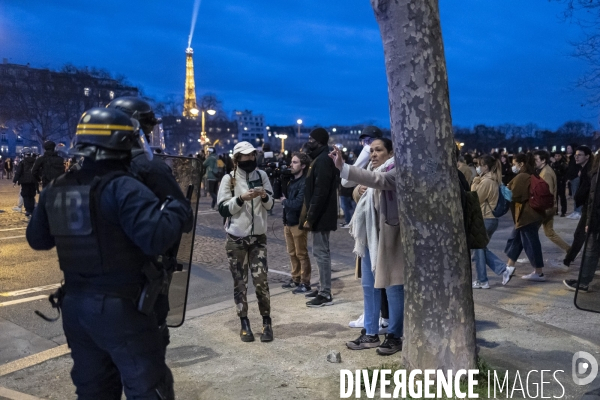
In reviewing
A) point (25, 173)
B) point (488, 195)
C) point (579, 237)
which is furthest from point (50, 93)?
point (579, 237)

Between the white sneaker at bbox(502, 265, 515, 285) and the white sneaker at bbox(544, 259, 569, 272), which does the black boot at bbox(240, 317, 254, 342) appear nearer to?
the white sneaker at bbox(502, 265, 515, 285)

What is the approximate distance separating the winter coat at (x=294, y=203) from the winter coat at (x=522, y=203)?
3.15 metres

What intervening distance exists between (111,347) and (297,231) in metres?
4.30

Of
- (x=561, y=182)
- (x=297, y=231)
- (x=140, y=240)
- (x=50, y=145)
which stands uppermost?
(x=50, y=145)

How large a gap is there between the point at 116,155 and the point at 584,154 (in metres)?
9.33

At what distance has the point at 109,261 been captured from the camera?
2.53m

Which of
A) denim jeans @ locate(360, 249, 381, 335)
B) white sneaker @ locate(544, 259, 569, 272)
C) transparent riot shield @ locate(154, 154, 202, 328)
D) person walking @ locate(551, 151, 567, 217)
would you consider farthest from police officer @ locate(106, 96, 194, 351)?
person walking @ locate(551, 151, 567, 217)

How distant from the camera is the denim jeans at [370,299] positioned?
478 centimetres

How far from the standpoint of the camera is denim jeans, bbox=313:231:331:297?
6254 millimetres

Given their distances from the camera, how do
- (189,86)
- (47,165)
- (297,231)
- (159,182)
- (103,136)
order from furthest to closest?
(189,86) < (47,165) < (297,231) < (159,182) < (103,136)

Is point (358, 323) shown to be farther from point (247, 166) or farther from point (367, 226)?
point (247, 166)

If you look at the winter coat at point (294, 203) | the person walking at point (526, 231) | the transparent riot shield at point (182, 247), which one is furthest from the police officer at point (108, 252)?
the person walking at point (526, 231)

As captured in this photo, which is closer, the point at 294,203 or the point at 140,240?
the point at 140,240

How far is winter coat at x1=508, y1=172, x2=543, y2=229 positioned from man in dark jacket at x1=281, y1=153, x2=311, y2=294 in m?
3.12
